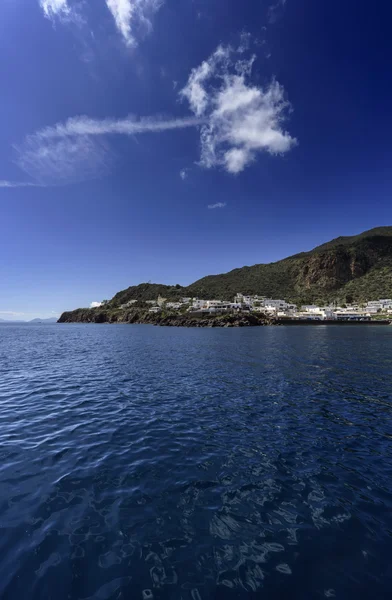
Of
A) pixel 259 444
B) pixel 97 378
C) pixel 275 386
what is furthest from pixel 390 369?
pixel 97 378

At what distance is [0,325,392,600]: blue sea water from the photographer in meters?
5.39

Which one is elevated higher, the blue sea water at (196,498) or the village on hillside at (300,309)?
the village on hillside at (300,309)

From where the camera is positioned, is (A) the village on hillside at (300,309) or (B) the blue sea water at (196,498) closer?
(B) the blue sea water at (196,498)

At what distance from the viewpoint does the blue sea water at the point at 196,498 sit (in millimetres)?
5395

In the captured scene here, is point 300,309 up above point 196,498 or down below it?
above

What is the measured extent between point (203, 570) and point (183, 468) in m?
4.20

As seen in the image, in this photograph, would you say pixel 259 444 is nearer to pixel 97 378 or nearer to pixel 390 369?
pixel 97 378

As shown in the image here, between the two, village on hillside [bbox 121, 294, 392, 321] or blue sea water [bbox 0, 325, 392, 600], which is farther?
village on hillside [bbox 121, 294, 392, 321]

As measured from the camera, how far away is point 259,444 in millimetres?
11375

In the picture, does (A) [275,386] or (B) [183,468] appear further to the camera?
(A) [275,386]

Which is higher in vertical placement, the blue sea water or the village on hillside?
the village on hillside

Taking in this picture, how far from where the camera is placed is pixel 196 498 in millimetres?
7969

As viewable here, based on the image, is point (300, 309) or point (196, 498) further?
point (300, 309)

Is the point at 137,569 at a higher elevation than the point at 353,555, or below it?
higher
